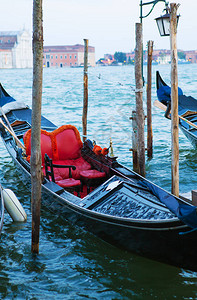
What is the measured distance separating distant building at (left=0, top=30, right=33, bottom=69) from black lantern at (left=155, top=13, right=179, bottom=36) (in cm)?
7163

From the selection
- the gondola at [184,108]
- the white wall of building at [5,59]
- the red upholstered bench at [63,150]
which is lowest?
the red upholstered bench at [63,150]

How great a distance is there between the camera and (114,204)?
11.1 ft

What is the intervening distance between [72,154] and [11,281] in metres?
1.90

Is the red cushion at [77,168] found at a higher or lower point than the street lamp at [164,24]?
lower

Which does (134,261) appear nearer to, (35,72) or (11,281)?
(11,281)

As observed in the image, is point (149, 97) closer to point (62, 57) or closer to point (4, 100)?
point (4, 100)

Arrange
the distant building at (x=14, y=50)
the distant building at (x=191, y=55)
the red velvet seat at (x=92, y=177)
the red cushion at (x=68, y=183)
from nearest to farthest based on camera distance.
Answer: the red cushion at (x=68, y=183) < the red velvet seat at (x=92, y=177) < the distant building at (x=14, y=50) < the distant building at (x=191, y=55)

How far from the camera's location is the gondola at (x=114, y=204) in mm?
2859

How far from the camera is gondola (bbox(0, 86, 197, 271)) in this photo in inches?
113

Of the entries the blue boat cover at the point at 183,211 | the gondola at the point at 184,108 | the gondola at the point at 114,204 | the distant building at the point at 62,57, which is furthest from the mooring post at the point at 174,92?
the distant building at the point at 62,57

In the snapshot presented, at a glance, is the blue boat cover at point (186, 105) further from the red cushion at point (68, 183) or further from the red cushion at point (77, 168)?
the red cushion at point (68, 183)

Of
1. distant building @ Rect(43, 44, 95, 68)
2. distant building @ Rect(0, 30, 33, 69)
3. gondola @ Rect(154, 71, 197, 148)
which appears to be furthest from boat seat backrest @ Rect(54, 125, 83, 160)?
distant building @ Rect(43, 44, 95, 68)

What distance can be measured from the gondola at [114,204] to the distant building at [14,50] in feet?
234

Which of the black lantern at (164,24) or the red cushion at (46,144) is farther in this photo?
the red cushion at (46,144)
